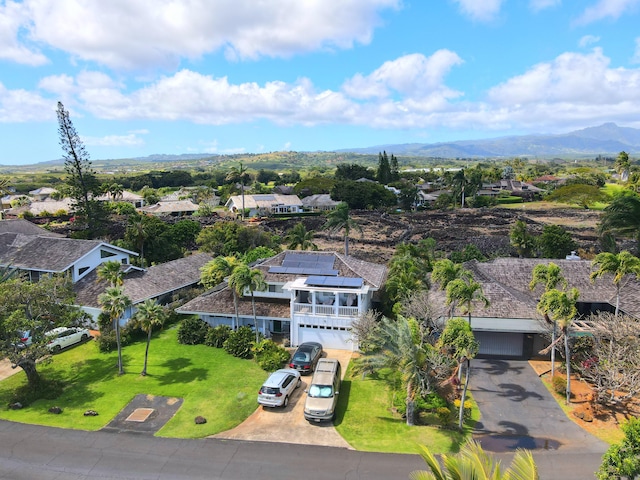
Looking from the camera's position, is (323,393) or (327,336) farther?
(327,336)

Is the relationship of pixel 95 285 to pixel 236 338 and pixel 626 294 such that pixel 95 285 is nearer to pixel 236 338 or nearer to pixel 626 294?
pixel 236 338

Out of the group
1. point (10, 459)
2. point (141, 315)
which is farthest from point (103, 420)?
point (141, 315)

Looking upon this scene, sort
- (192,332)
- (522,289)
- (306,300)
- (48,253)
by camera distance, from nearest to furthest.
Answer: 1. (306,300)
2. (192,332)
3. (522,289)
4. (48,253)

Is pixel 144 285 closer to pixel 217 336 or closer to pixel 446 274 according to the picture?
pixel 217 336

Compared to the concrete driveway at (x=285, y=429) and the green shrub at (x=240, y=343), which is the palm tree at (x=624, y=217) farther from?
the concrete driveway at (x=285, y=429)

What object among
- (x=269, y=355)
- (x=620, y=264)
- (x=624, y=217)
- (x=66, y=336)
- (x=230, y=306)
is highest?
(x=624, y=217)

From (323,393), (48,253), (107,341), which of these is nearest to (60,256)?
(48,253)

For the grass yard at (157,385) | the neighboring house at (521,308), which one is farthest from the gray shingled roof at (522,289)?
the grass yard at (157,385)
